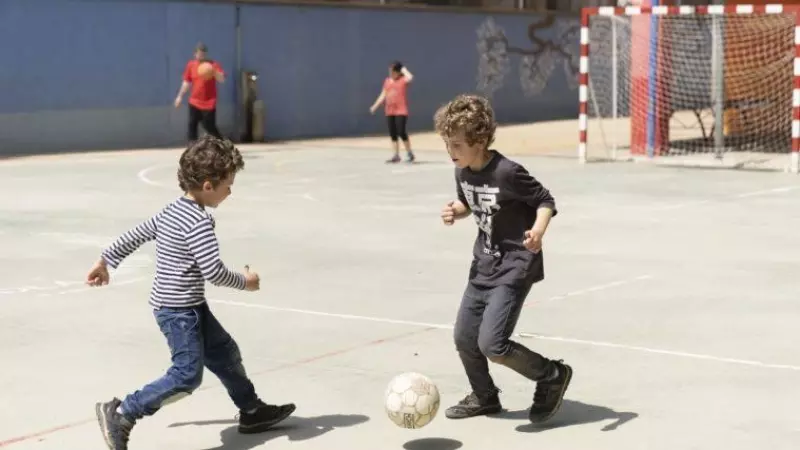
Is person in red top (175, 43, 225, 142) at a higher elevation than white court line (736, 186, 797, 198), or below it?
higher

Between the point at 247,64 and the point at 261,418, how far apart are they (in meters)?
21.9

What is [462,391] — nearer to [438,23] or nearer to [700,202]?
[700,202]

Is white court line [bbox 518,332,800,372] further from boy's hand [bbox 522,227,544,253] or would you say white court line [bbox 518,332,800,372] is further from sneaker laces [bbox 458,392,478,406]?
boy's hand [bbox 522,227,544,253]

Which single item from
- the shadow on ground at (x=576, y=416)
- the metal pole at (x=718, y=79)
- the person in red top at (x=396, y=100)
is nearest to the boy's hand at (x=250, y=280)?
the shadow on ground at (x=576, y=416)

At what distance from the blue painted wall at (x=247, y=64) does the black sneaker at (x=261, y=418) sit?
61.7 feet

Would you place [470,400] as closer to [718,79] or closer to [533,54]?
[718,79]

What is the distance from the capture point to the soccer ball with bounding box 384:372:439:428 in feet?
19.2

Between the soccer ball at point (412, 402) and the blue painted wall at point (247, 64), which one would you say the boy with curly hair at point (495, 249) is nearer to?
the soccer ball at point (412, 402)

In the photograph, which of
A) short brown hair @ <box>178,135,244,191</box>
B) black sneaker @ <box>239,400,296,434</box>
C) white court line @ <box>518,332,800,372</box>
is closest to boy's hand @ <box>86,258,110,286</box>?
short brown hair @ <box>178,135,244,191</box>

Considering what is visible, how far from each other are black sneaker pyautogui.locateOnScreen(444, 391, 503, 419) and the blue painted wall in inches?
747

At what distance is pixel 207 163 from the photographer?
5.64 m

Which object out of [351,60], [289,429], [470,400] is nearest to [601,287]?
[470,400]

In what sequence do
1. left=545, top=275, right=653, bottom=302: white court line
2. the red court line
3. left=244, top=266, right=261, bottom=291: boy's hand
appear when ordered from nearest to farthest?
left=244, top=266, right=261, bottom=291: boy's hand, the red court line, left=545, top=275, right=653, bottom=302: white court line

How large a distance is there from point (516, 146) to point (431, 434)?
20120 millimetres
